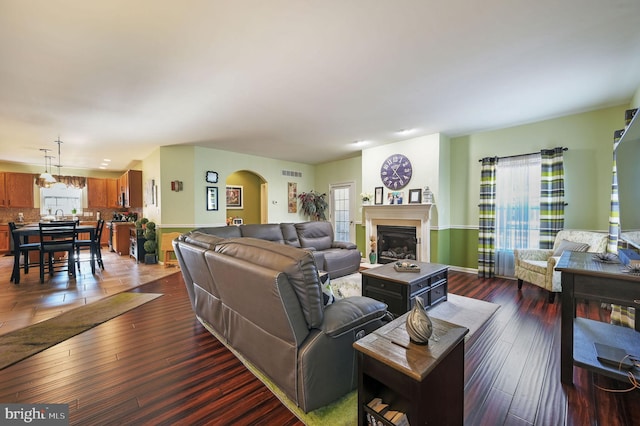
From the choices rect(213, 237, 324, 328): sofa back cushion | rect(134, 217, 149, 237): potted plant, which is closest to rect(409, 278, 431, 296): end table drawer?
rect(213, 237, 324, 328): sofa back cushion

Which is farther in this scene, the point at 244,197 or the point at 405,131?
the point at 244,197

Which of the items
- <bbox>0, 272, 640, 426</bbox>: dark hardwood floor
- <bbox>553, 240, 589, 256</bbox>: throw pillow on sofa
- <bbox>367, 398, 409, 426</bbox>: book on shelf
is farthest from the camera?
<bbox>553, 240, 589, 256</bbox>: throw pillow on sofa

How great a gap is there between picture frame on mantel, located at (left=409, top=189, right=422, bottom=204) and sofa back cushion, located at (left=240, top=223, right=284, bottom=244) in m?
2.61

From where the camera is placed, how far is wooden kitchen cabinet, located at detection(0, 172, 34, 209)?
7035 millimetres

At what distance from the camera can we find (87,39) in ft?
6.94

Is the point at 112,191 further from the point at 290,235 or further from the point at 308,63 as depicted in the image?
the point at 308,63

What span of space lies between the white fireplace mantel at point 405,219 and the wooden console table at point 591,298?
2.85 m

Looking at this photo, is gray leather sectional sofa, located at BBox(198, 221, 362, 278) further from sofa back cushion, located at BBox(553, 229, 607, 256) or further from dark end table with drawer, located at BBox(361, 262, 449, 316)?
sofa back cushion, located at BBox(553, 229, 607, 256)

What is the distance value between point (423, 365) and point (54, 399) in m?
2.24

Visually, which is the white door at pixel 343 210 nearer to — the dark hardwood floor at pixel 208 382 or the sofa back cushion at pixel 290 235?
the sofa back cushion at pixel 290 235

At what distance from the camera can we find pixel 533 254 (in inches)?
149

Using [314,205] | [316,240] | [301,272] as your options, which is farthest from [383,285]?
[314,205]

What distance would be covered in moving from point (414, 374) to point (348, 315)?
0.63 metres

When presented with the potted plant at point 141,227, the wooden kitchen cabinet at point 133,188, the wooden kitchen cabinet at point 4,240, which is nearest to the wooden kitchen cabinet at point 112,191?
the wooden kitchen cabinet at point 133,188
